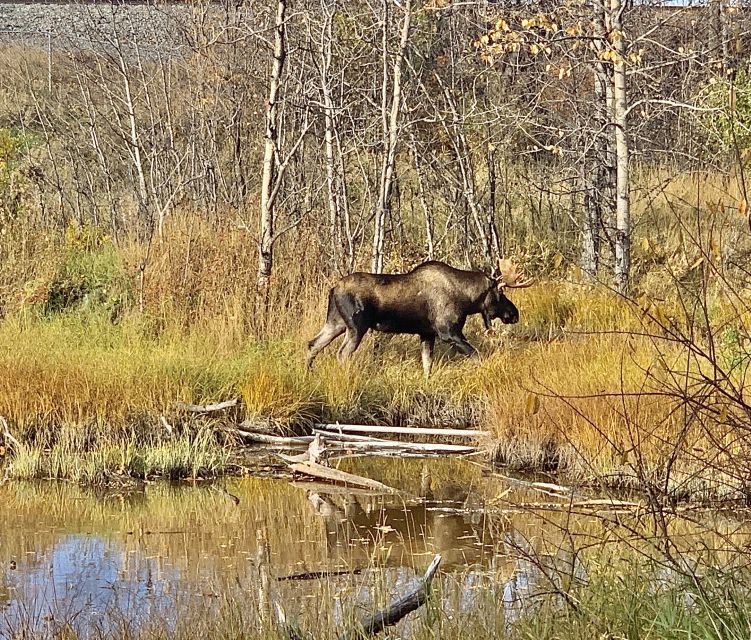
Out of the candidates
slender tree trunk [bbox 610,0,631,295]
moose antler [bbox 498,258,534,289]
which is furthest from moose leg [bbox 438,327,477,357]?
slender tree trunk [bbox 610,0,631,295]

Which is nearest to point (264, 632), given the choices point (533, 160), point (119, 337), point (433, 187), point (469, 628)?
point (469, 628)

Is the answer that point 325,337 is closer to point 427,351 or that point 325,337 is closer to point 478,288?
point 427,351

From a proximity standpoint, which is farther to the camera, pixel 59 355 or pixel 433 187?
pixel 433 187

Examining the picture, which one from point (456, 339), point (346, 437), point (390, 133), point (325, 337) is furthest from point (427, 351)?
point (390, 133)

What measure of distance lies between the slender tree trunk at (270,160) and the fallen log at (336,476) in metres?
4.58

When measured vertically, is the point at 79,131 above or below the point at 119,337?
above

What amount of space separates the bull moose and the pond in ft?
8.24

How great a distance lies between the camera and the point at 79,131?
27.4 metres

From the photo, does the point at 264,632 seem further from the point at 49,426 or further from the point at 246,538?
the point at 49,426

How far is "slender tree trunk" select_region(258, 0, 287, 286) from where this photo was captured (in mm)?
12969

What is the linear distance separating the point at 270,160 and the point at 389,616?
30.2ft

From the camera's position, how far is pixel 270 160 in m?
13.5

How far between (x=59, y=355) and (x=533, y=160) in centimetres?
1487

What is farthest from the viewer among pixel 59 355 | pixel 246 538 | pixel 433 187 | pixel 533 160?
pixel 533 160
